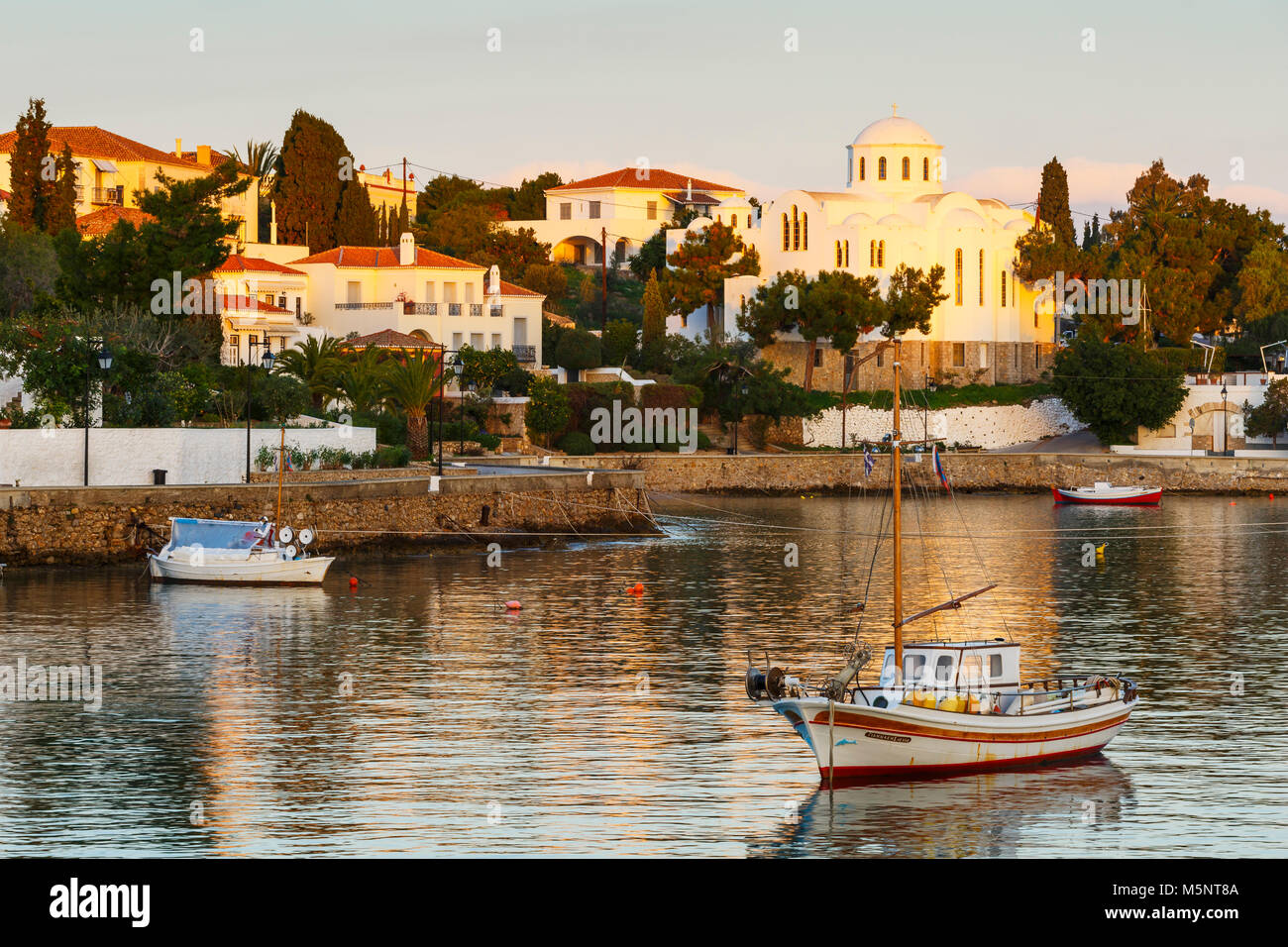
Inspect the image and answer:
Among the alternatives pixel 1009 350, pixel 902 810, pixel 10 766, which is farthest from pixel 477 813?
pixel 1009 350

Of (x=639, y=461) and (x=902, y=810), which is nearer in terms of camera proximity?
(x=902, y=810)

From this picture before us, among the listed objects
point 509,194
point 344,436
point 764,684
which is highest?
point 509,194

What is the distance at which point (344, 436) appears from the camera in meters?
60.7

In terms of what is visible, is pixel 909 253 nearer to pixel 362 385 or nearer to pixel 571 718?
pixel 362 385

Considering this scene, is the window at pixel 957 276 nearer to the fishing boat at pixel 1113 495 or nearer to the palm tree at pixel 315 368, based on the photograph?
the fishing boat at pixel 1113 495

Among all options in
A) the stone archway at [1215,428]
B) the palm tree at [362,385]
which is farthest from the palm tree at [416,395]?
the stone archway at [1215,428]

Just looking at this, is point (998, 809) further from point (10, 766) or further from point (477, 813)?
point (10, 766)

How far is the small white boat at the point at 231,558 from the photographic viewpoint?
1913 inches

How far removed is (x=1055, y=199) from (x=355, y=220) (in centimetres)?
5211

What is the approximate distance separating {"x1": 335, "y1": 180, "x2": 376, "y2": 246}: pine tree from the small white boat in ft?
191

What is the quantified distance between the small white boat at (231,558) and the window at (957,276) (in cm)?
6250

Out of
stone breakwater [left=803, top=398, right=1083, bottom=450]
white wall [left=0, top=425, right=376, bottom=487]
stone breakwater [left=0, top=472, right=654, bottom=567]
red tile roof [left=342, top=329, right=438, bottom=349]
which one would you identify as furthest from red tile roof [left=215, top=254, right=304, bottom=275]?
white wall [left=0, top=425, right=376, bottom=487]

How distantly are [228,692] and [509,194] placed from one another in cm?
11461

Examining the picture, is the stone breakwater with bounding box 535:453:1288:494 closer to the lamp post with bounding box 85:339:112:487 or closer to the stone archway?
the stone archway
